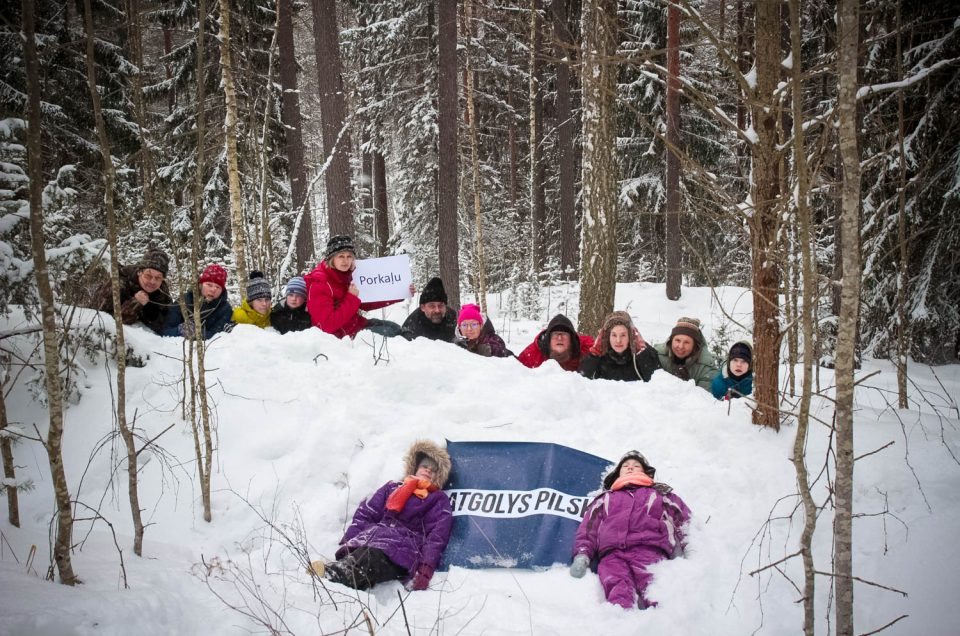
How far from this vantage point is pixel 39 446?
3.81m

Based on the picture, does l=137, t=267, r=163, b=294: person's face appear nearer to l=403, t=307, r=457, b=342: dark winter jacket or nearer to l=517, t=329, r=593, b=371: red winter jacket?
l=403, t=307, r=457, b=342: dark winter jacket

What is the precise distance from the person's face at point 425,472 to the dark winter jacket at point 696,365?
9.80 feet

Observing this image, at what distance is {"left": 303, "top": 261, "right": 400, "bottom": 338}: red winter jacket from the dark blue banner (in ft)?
8.07

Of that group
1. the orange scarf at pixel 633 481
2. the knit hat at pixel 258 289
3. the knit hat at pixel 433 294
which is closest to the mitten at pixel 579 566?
the orange scarf at pixel 633 481

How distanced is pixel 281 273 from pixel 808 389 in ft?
25.9

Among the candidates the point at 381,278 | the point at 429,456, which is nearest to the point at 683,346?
the point at 429,456

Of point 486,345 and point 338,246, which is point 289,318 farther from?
point 486,345

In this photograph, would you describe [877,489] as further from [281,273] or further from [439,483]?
[281,273]

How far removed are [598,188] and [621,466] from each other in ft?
13.4

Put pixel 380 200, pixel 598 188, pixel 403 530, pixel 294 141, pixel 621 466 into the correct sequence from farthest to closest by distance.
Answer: pixel 380 200 < pixel 294 141 < pixel 598 188 < pixel 621 466 < pixel 403 530

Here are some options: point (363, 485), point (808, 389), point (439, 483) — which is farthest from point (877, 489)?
point (363, 485)

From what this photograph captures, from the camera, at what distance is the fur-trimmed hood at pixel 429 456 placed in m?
3.99

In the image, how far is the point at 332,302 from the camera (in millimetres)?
6117

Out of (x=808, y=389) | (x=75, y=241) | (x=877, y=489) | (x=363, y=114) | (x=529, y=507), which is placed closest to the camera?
(x=808, y=389)
